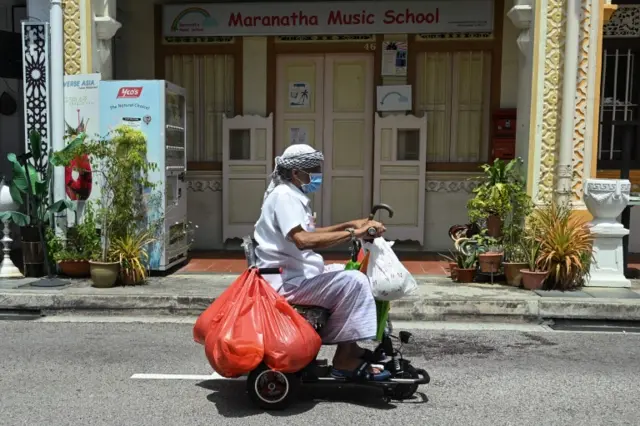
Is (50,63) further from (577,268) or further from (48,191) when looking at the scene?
(577,268)

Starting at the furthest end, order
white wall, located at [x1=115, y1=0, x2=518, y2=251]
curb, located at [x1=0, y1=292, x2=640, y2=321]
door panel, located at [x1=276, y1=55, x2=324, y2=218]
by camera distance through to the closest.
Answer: door panel, located at [x1=276, y1=55, x2=324, y2=218] → white wall, located at [x1=115, y1=0, x2=518, y2=251] → curb, located at [x1=0, y1=292, x2=640, y2=321]

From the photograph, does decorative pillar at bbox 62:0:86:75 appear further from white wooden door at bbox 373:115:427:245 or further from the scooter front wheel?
the scooter front wheel

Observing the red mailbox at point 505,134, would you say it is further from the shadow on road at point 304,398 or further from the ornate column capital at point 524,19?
the shadow on road at point 304,398

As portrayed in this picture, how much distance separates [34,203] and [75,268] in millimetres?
Result: 912

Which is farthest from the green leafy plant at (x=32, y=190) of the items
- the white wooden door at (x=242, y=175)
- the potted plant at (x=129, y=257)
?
the white wooden door at (x=242, y=175)

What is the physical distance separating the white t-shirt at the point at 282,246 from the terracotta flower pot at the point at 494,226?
4183 millimetres

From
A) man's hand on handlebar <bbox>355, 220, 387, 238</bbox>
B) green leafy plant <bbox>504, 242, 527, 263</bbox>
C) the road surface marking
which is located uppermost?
man's hand on handlebar <bbox>355, 220, 387, 238</bbox>

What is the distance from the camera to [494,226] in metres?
7.80

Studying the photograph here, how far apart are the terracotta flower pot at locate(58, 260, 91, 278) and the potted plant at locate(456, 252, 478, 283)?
449cm

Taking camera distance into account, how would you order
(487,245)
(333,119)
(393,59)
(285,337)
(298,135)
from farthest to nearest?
(298,135)
(333,119)
(393,59)
(487,245)
(285,337)

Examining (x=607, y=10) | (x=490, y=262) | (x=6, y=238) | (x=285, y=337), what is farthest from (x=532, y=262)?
(x=6, y=238)

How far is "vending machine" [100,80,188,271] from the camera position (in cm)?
767

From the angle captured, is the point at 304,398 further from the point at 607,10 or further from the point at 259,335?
the point at 607,10

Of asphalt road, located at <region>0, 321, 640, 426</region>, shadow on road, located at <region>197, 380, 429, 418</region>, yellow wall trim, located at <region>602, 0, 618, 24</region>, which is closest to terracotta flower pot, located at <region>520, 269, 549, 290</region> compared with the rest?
asphalt road, located at <region>0, 321, 640, 426</region>
